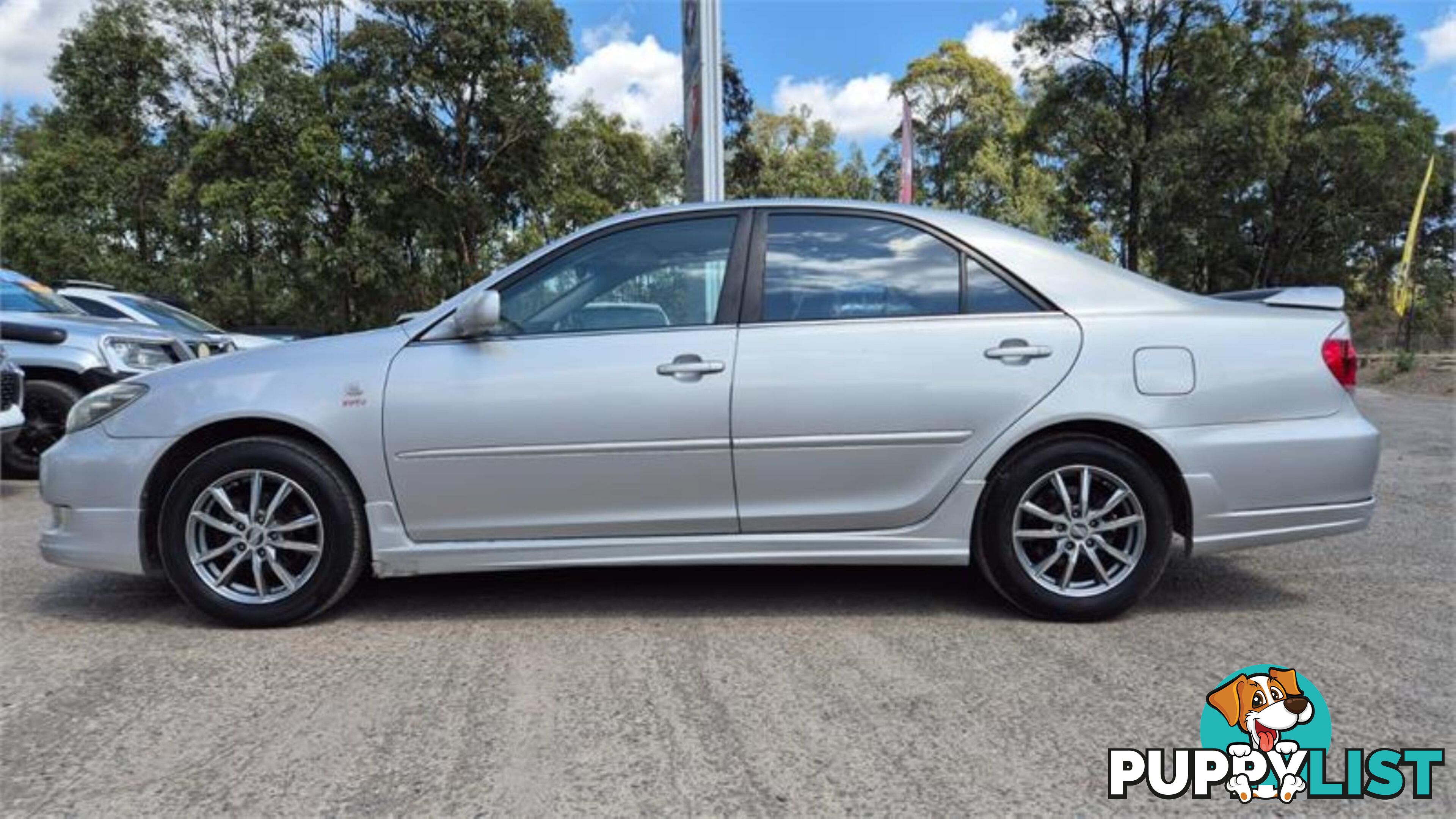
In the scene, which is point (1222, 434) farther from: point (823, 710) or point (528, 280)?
point (528, 280)

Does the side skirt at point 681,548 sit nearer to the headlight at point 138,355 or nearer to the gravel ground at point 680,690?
the gravel ground at point 680,690

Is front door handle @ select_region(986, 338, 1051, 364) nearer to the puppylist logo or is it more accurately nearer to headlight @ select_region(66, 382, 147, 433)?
the puppylist logo

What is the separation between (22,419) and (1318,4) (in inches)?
1577

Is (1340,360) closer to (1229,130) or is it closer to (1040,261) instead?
(1040,261)

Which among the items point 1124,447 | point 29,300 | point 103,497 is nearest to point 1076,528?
point 1124,447

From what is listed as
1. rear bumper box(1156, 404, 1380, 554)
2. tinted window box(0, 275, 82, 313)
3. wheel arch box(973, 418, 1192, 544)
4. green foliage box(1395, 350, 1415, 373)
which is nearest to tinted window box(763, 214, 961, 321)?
wheel arch box(973, 418, 1192, 544)

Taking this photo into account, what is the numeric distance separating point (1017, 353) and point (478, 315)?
2.02 metres

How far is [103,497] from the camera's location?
3.44 meters

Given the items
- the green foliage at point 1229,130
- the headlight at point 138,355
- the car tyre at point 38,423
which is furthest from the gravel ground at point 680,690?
the green foliage at point 1229,130

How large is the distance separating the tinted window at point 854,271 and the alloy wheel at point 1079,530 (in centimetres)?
79

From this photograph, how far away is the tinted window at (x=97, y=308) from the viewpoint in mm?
10758

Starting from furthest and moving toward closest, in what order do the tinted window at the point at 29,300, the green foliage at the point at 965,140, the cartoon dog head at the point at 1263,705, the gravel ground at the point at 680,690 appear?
the green foliage at the point at 965,140 < the tinted window at the point at 29,300 < the cartoon dog head at the point at 1263,705 < the gravel ground at the point at 680,690

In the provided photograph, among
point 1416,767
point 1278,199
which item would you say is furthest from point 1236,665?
point 1278,199

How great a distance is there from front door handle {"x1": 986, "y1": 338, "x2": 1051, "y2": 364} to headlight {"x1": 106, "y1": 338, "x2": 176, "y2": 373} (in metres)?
6.60
